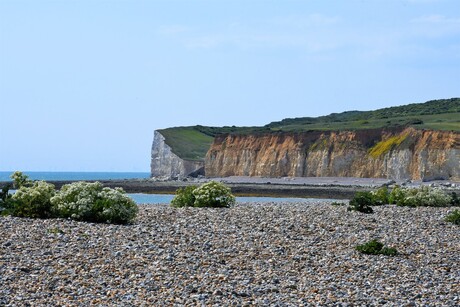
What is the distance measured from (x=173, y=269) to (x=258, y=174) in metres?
91.8

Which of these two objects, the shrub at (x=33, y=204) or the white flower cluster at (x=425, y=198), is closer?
the shrub at (x=33, y=204)

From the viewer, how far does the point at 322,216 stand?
24.8 m

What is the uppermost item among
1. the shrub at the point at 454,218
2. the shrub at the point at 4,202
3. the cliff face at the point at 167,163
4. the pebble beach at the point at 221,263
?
the cliff face at the point at 167,163

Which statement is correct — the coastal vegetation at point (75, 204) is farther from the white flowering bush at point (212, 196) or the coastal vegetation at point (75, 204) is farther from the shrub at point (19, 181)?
the white flowering bush at point (212, 196)

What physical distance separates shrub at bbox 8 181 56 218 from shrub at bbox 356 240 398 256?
8163 mm

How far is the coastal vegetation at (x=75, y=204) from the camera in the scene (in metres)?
21.0

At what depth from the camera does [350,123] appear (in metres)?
111

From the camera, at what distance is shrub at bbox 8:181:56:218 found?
21203 millimetres

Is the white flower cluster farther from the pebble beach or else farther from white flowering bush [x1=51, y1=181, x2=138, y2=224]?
white flowering bush [x1=51, y1=181, x2=138, y2=224]

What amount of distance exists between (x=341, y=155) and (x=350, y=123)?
1584cm

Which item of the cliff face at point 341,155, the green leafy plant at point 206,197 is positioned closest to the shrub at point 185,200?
the green leafy plant at point 206,197

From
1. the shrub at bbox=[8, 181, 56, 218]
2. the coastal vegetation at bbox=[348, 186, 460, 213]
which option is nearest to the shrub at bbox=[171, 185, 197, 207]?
the coastal vegetation at bbox=[348, 186, 460, 213]

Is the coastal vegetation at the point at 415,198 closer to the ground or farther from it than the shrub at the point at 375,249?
farther from it

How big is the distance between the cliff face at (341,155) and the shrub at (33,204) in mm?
64599
